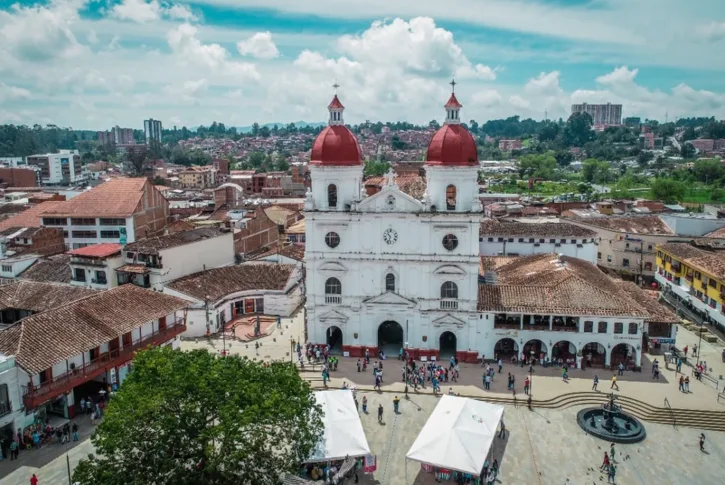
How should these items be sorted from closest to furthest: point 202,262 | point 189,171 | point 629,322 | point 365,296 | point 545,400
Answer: point 545,400
point 629,322
point 365,296
point 202,262
point 189,171

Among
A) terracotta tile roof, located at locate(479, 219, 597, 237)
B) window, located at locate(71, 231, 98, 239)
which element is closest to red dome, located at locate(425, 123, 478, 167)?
terracotta tile roof, located at locate(479, 219, 597, 237)

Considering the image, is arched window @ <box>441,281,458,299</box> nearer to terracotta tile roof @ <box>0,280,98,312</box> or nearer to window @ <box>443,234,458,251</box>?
window @ <box>443,234,458,251</box>

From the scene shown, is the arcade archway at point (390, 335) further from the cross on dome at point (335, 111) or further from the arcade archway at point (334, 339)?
the cross on dome at point (335, 111)

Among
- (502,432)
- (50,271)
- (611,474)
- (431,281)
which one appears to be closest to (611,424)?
(611,474)

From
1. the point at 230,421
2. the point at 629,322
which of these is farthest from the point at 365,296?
the point at 230,421

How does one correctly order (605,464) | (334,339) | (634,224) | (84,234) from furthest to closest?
(634,224)
(84,234)
(334,339)
(605,464)

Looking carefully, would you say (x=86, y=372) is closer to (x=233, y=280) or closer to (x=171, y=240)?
(x=171, y=240)

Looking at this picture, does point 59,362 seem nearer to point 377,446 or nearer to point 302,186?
point 377,446
